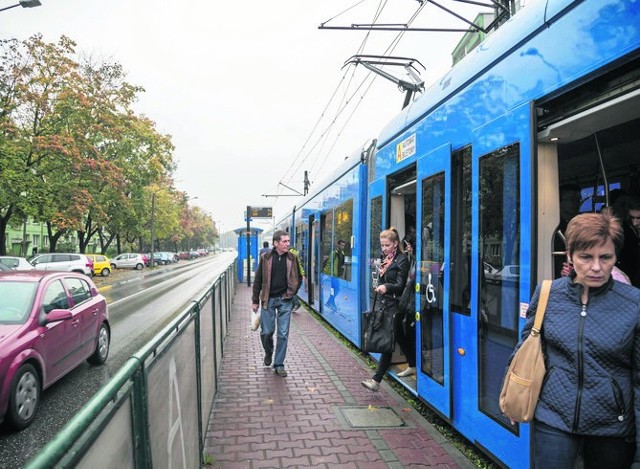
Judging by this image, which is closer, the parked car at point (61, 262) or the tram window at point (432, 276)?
the tram window at point (432, 276)

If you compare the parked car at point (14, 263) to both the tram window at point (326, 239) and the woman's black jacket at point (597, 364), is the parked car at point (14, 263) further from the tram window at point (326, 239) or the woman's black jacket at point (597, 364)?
the woman's black jacket at point (597, 364)

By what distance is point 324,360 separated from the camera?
24.0 feet

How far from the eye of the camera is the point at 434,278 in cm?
441

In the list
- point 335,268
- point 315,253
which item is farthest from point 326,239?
point 315,253

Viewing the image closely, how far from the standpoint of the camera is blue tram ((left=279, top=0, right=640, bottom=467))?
2607 mm

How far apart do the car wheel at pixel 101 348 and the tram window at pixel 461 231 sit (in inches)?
226

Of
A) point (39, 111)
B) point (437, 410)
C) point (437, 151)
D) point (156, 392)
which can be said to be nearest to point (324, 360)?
point (437, 410)

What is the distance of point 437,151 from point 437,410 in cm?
225

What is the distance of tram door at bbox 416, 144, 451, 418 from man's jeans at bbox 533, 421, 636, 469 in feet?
6.08

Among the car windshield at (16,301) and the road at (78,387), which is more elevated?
the car windshield at (16,301)

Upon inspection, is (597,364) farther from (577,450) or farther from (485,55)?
(485,55)

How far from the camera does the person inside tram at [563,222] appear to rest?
2973mm

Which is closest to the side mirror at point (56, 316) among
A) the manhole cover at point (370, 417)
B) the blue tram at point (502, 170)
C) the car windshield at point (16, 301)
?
the car windshield at point (16, 301)

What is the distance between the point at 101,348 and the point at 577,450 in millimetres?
7097
